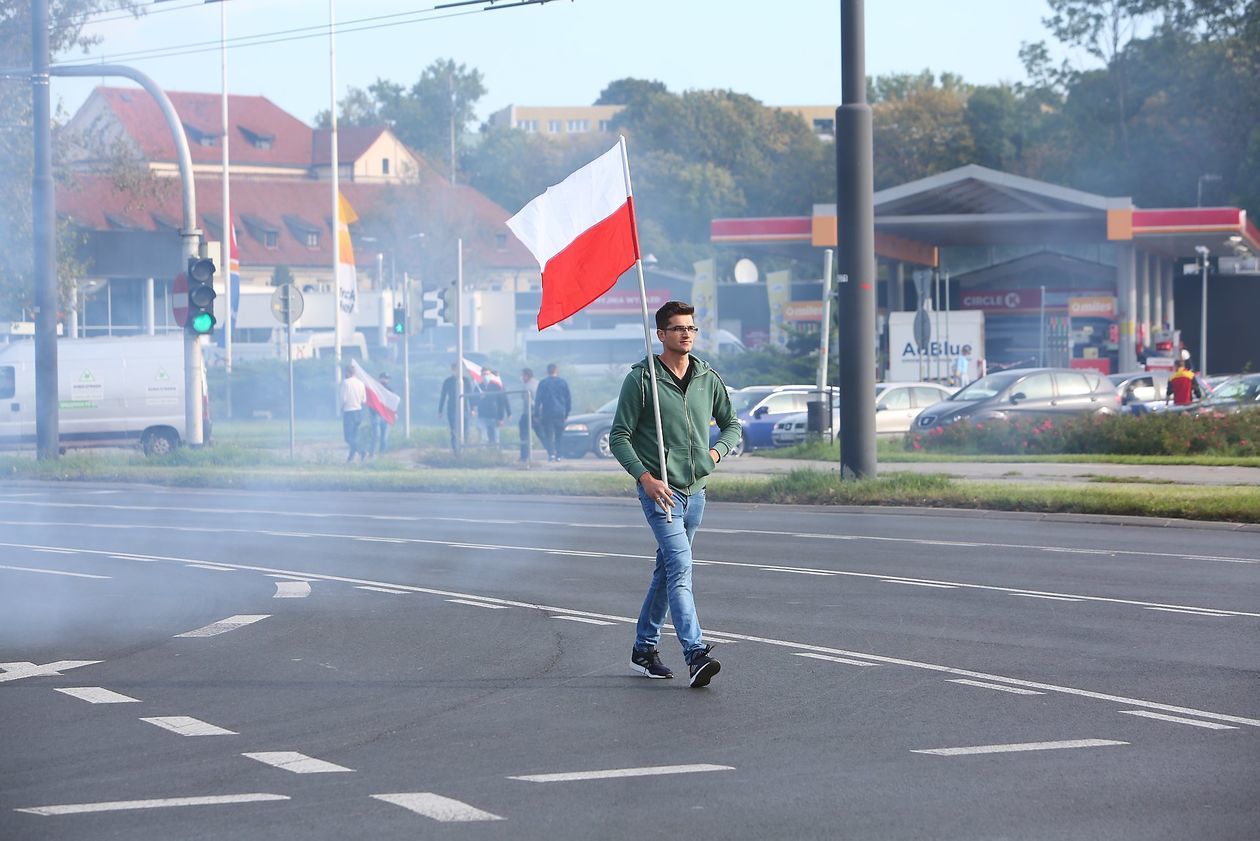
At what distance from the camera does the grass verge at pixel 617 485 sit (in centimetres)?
1822

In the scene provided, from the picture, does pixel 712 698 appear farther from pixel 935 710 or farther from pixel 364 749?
pixel 364 749

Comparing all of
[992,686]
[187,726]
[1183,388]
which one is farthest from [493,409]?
[187,726]

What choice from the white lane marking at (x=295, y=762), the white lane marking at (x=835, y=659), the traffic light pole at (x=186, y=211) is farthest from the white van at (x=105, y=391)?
the white lane marking at (x=295, y=762)

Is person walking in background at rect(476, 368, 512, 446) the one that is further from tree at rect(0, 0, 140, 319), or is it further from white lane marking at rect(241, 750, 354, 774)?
white lane marking at rect(241, 750, 354, 774)

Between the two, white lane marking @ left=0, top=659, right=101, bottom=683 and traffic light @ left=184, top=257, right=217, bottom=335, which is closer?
white lane marking @ left=0, top=659, right=101, bottom=683

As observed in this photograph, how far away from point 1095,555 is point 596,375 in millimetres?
47290

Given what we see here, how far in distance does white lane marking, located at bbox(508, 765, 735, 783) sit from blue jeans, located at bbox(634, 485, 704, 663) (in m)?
1.76

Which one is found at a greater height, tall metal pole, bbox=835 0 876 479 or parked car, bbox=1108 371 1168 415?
tall metal pole, bbox=835 0 876 479

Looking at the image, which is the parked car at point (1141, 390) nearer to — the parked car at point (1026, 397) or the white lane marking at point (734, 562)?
the parked car at point (1026, 397)

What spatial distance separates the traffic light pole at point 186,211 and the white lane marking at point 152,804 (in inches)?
792

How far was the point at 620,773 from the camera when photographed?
6.52 metres

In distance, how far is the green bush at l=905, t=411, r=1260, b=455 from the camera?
26469mm

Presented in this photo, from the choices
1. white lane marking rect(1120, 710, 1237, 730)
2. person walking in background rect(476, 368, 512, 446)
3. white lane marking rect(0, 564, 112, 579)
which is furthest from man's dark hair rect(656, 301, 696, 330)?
person walking in background rect(476, 368, 512, 446)

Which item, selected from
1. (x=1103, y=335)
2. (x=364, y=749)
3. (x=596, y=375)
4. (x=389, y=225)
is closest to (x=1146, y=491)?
(x=364, y=749)
